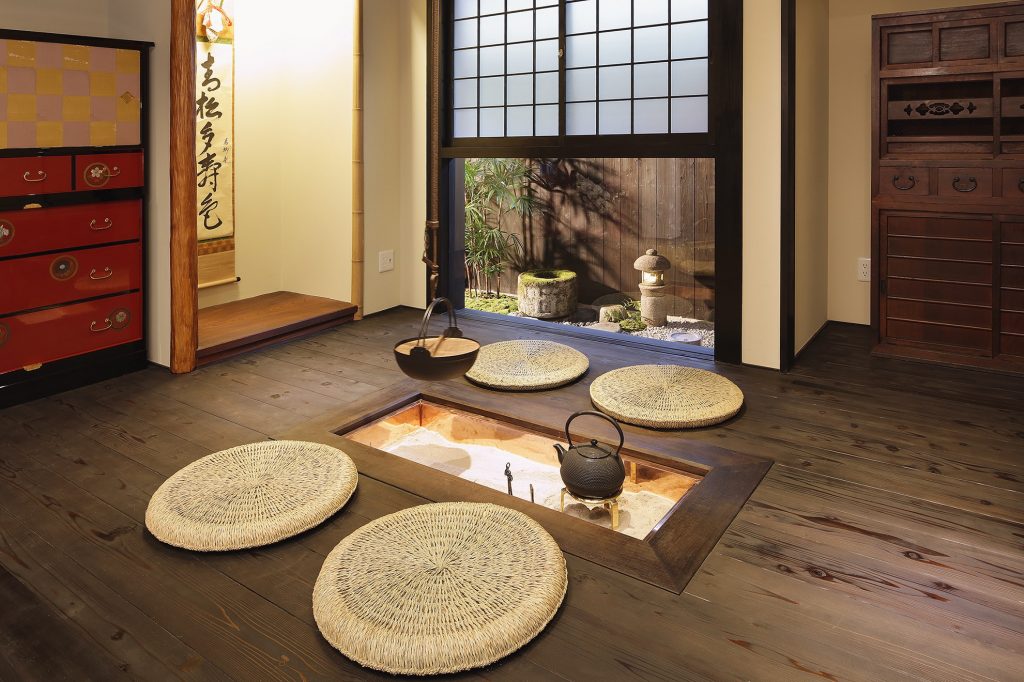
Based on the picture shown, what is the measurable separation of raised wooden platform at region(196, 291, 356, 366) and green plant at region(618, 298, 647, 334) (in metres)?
2.36

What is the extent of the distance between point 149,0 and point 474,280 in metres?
3.89

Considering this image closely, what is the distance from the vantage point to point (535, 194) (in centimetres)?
638

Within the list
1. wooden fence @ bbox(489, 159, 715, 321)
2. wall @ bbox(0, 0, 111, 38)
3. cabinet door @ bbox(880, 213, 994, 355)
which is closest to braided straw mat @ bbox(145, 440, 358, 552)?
wall @ bbox(0, 0, 111, 38)

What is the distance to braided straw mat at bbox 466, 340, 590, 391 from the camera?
322 centimetres

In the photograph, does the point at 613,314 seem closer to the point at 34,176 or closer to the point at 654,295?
the point at 654,295

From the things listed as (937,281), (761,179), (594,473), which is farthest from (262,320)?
(937,281)

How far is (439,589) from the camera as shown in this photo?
171 centimetres

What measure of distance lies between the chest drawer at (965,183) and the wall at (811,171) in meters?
0.59

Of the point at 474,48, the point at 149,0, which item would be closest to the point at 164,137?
the point at 149,0

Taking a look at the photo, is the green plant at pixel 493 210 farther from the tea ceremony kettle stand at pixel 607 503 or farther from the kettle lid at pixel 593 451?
the kettle lid at pixel 593 451

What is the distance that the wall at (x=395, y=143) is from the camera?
14.3 feet

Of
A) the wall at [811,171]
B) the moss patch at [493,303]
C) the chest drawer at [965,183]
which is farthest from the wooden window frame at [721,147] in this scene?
the moss patch at [493,303]

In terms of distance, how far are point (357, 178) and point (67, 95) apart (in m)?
1.57

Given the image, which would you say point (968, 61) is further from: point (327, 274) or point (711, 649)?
point (327, 274)
